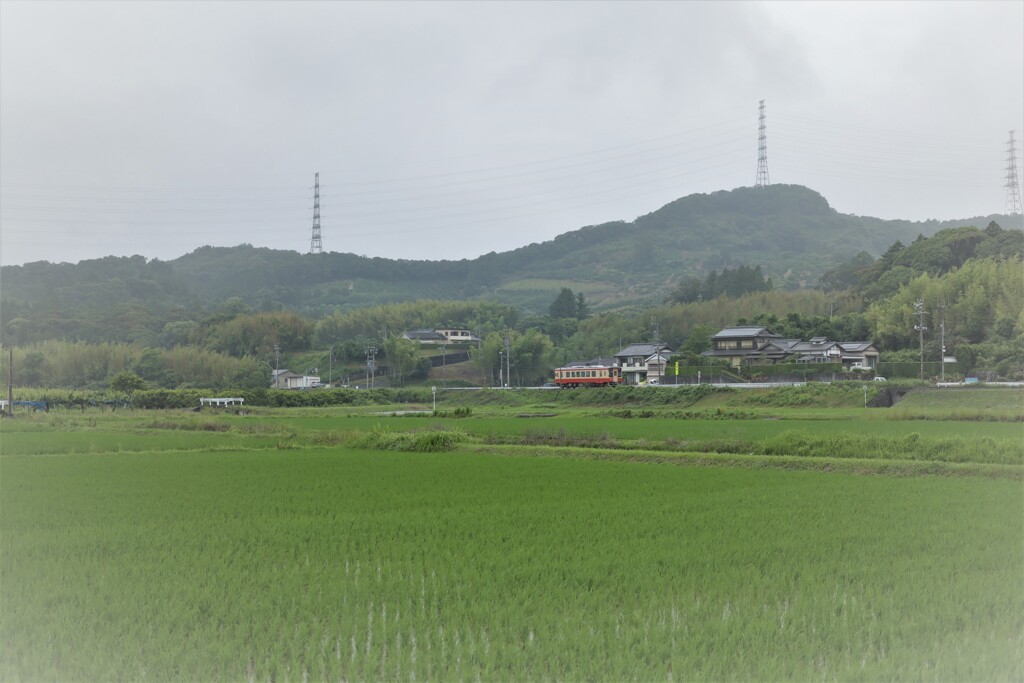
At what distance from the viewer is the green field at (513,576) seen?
509 centimetres

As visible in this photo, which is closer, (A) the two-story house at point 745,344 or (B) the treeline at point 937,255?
(A) the two-story house at point 745,344

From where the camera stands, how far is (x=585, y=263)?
17138cm

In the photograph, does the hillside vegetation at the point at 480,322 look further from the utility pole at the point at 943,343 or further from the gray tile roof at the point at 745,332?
the gray tile roof at the point at 745,332

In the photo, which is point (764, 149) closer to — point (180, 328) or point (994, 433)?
point (180, 328)

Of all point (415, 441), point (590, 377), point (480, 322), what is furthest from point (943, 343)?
point (480, 322)

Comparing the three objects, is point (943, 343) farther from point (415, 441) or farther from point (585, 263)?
point (585, 263)

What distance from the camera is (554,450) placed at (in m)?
21.9

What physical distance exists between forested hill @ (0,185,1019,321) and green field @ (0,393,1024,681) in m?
89.4

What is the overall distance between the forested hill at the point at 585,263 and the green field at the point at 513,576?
293 feet

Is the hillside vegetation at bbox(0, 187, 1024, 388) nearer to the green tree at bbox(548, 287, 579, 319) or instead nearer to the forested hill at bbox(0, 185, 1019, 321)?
the green tree at bbox(548, 287, 579, 319)

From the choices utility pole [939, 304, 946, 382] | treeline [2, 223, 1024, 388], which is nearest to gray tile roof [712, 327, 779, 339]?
treeline [2, 223, 1024, 388]

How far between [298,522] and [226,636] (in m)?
4.27

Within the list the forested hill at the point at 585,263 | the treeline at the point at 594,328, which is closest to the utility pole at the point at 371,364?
Result: the treeline at the point at 594,328

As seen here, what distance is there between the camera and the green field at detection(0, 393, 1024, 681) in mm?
5090
